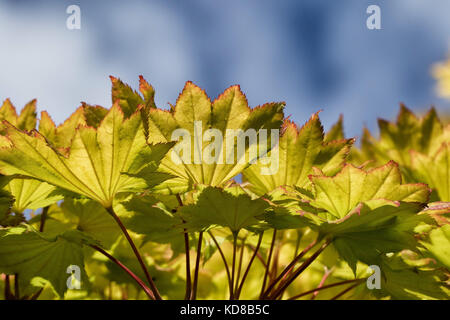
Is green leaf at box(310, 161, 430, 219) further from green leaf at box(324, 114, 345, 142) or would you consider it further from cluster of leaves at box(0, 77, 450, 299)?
green leaf at box(324, 114, 345, 142)

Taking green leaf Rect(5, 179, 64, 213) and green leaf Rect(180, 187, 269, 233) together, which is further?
green leaf Rect(5, 179, 64, 213)

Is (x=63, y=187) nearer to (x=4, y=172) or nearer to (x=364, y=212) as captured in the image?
(x=4, y=172)

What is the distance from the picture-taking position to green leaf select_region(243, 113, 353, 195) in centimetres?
76

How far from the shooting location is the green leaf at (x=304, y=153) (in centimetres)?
76

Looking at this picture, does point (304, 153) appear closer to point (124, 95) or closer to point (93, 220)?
point (124, 95)

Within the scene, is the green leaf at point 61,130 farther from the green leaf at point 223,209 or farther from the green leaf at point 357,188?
the green leaf at point 357,188

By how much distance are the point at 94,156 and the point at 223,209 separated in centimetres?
24

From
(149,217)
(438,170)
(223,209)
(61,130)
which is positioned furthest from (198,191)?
(438,170)

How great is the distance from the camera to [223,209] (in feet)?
2.08

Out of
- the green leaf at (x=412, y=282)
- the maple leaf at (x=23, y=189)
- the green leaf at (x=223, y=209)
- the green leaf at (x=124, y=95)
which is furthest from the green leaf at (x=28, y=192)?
the green leaf at (x=412, y=282)

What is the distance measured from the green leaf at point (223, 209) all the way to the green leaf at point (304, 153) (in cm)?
15

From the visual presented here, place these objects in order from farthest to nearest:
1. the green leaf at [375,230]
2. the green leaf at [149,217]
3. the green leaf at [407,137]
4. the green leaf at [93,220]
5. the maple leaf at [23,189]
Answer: the green leaf at [407,137], the green leaf at [93,220], the maple leaf at [23,189], the green leaf at [149,217], the green leaf at [375,230]

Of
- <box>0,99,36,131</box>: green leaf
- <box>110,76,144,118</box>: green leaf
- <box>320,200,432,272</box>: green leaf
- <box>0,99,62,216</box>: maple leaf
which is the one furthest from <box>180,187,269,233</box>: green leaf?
<box>0,99,36,131</box>: green leaf

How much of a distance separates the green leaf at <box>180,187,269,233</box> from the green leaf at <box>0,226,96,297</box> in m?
0.18
